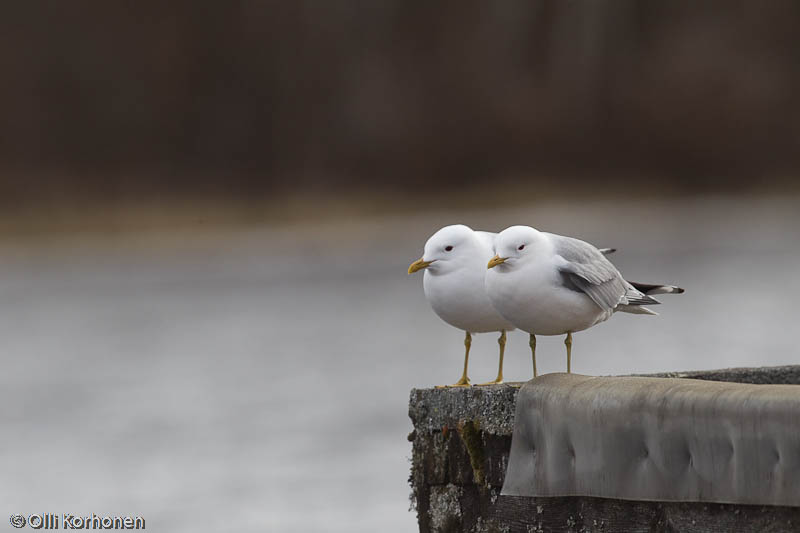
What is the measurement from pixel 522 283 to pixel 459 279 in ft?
1.22

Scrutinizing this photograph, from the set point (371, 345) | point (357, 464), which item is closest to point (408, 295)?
point (371, 345)

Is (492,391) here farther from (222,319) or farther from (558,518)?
(222,319)

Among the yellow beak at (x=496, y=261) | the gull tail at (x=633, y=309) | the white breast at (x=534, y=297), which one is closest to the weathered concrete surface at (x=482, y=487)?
the white breast at (x=534, y=297)

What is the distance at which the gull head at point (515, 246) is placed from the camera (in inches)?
150

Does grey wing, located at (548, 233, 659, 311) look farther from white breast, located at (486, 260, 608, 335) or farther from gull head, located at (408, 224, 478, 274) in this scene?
gull head, located at (408, 224, 478, 274)

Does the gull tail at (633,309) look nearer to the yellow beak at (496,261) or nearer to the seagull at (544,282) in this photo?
the seagull at (544,282)

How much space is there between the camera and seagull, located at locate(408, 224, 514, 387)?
4.15m

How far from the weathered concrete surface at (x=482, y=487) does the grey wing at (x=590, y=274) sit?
33 cm

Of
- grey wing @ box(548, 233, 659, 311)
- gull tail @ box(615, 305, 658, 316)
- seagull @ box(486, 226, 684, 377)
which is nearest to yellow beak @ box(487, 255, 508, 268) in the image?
seagull @ box(486, 226, 684, 377)

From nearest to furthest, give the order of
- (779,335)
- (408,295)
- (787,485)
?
(787,485) → (779,335) → (408,295)

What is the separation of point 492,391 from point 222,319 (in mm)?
20598

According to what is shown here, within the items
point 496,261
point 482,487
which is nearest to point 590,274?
point 496,261

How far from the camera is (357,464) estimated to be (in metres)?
13.1

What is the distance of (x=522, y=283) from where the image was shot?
3814mm
